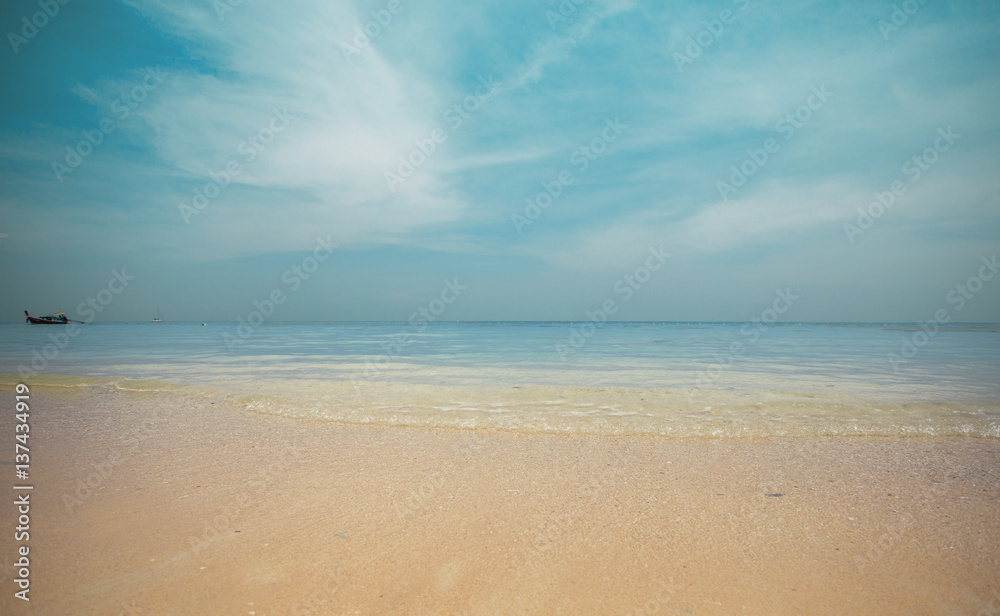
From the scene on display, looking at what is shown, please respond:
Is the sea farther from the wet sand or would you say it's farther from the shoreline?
the wet sand

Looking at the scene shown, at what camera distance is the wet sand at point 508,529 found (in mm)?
2723

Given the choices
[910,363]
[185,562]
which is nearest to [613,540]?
[185,562]

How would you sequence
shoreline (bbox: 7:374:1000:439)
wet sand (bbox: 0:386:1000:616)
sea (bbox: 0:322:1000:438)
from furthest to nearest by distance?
sea (bbox: 0:322:1000:438) < shoreline (bbox: 7:374:1000:439) < wet sand (bbox: 0:386:1000:616)

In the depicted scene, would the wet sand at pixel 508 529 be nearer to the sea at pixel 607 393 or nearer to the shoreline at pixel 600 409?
the shoreline at pixel 600 409

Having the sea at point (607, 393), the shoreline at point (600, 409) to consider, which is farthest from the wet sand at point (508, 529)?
the sea at point (607, 393)

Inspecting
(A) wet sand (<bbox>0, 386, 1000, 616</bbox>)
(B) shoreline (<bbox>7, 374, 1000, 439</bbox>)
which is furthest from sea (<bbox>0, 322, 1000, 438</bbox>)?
(A) wet sand (<bbox>0, 386, 1000, 616</bbox>)

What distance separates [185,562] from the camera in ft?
10.0

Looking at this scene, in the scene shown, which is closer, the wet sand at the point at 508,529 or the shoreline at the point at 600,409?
the wet sand at the point at 508,529

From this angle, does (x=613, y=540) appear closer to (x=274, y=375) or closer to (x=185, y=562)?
(x=185, y=562)

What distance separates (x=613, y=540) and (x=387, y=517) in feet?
6.13

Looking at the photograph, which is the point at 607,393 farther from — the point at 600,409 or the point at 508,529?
the point at 508,529

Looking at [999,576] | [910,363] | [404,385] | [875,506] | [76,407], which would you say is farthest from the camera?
[910,363]

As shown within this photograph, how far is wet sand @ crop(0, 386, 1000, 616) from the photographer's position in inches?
107

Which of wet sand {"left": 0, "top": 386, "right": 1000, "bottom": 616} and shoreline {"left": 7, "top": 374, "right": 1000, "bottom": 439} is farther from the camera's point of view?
shoreline {"left": 7, "top": 374, "right": 1000, "bottom": 439}
